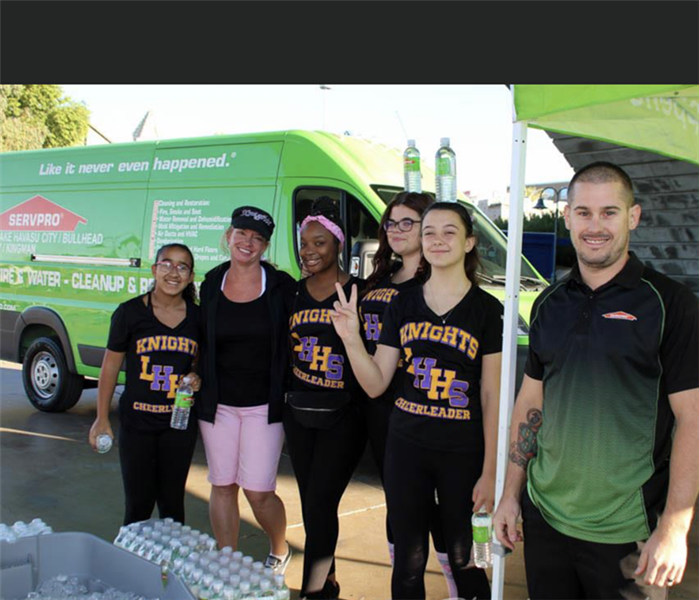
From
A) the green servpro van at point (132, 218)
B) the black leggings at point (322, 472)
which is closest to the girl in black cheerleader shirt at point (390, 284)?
the black leggings at point (322, 472)

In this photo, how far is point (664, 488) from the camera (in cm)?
212

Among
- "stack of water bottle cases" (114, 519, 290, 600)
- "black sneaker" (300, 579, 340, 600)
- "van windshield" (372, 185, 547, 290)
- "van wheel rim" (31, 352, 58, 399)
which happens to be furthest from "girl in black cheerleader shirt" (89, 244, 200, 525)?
"van wheel rim" (31, 352, 58, 399)

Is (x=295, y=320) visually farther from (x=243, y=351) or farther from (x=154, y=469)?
(x=154, y=469)

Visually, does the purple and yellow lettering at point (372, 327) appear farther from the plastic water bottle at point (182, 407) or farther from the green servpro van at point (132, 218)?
the green servpro van at point (132, 218)

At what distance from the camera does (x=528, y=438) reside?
243 cm

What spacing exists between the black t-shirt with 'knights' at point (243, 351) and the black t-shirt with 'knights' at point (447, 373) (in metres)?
0.92

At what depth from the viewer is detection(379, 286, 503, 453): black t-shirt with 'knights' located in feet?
9.07

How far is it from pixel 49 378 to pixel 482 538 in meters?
6.08

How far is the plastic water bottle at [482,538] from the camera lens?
2.61 meters

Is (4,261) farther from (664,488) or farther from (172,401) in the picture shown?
(664,488)

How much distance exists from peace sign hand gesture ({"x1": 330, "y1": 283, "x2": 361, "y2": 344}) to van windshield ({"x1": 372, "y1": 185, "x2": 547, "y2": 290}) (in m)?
2.42

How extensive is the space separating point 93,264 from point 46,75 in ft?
17.9

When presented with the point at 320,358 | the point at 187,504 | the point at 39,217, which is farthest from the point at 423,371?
the point at 39,217

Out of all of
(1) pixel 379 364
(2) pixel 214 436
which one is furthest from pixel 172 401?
(1) pixel 379 364
